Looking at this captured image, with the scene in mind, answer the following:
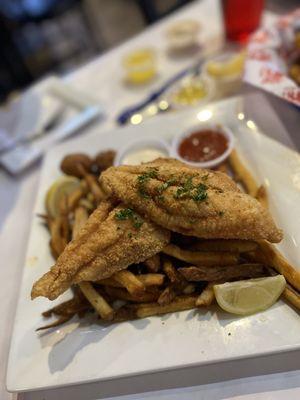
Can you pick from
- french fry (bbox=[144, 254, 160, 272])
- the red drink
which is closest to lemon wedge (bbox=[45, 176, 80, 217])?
french fry (bbox=[144, 254, 160, 272])

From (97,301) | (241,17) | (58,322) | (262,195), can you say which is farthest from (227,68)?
(58,322)

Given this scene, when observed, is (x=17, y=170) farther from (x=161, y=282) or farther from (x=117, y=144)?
(x=161, y=282)

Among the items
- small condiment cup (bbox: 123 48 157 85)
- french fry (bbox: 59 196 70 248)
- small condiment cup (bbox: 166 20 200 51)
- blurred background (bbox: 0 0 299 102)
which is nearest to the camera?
french fry (bbox: 59 196 70 248)

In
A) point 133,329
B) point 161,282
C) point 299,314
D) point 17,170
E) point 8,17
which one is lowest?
point 299,314

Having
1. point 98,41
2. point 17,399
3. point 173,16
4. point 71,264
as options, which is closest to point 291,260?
point 71,264

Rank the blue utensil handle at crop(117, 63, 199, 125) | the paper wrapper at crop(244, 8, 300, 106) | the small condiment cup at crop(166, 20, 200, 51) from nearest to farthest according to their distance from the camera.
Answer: the paper wrapper at crop(244, 8, 300, 106) → the blue utensil handle at crop(117, 63, 199, 125) → the small condiment cup at crop(166, 20, 200, 51)

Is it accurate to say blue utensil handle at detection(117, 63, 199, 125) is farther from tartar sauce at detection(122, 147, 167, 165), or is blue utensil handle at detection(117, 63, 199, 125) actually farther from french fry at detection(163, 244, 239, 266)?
french fry at detection(163, 244, 239, 266)
